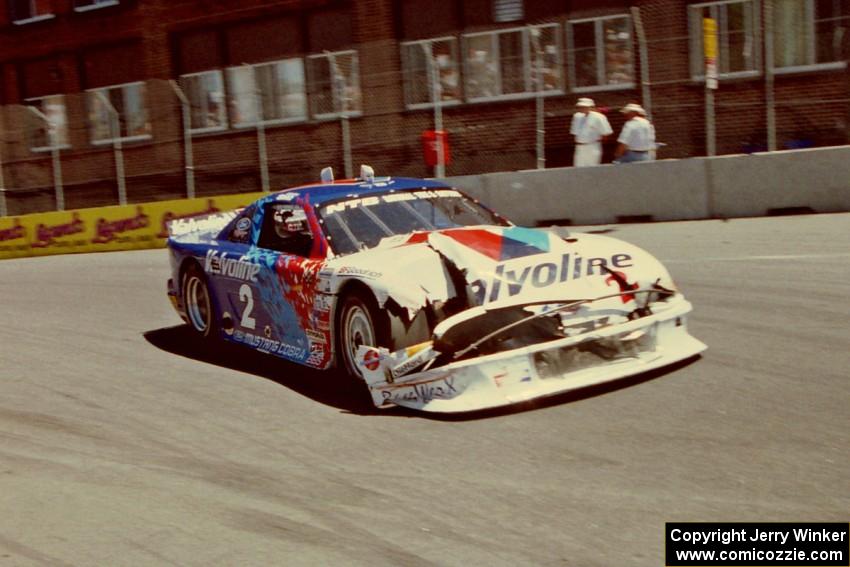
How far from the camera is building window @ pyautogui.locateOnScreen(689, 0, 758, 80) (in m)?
18.6

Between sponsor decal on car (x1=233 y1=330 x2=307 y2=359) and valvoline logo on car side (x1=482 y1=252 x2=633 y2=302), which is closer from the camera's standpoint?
valvoline logo on car side (x1=482 y1=252 x2=633 y2=302)

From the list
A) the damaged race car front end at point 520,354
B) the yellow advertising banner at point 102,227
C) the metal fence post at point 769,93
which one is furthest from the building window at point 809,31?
the damaged race car front end at point 520,354

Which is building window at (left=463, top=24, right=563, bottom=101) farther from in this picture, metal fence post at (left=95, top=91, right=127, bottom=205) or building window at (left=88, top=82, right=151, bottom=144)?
building window at (left=88, top=82, right=151, bottom=144)

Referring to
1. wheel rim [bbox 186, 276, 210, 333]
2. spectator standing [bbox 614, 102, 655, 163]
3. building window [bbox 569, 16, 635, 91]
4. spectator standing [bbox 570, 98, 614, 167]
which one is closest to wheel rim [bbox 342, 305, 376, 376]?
wheel rim [bbox 186, 276, 210, 333]

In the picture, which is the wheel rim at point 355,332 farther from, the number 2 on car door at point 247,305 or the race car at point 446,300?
the number 2 on car door at point 247,305

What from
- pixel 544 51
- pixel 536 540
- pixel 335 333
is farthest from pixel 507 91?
pixel 536 540

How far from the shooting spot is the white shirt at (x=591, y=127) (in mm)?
17047

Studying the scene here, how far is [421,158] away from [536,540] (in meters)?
18.6

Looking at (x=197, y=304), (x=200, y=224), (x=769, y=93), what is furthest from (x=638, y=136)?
(x=197, y=304)

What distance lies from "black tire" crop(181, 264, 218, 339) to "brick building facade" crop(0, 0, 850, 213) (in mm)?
10943

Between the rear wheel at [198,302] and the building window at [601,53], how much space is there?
12.5m

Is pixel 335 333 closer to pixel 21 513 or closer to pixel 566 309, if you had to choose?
→ pixel 566 309

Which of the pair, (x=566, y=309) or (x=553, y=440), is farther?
(x=566, y=309)

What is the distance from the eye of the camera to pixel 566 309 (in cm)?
615
